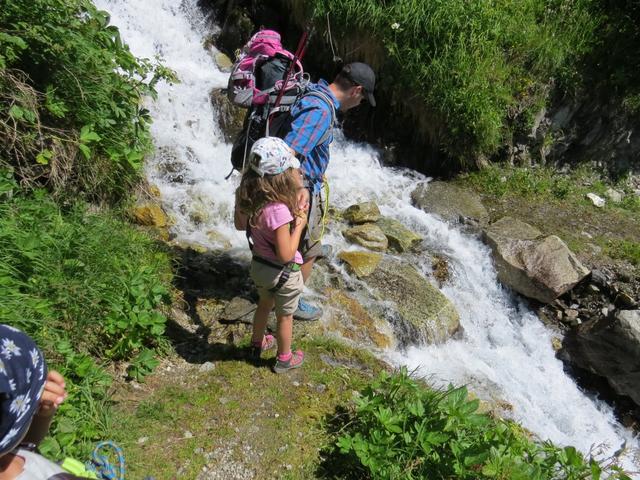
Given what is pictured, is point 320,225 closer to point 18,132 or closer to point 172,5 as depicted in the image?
point 18,132

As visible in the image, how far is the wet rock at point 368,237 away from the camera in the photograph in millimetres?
6273

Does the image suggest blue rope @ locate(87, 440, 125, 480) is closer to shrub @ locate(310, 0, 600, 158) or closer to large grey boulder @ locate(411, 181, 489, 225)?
large grey boulder @ locate(411, 181, 489, 225)

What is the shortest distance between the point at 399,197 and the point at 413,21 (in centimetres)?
271

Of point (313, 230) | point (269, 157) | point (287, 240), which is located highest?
point (269, 157)

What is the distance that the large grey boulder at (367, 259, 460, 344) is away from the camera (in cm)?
511

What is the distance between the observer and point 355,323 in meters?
4.81

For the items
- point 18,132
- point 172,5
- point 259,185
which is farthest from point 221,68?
point 259,185

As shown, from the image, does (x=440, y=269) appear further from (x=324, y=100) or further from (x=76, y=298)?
(x=76, y=298)

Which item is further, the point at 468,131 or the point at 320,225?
the point at 468,131

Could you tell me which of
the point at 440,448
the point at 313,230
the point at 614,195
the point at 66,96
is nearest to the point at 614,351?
the point at 614,195

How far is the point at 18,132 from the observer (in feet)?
12.7

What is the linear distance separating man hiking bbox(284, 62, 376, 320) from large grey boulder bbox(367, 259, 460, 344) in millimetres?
1864

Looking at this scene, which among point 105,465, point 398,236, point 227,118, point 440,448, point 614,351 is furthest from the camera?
point 227,118

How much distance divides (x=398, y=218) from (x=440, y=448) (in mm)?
4828
